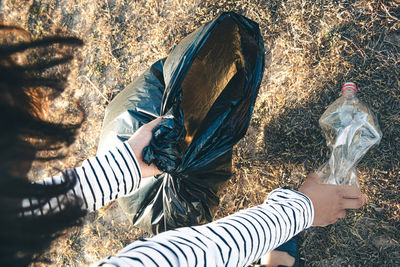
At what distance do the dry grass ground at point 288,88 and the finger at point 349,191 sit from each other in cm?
10

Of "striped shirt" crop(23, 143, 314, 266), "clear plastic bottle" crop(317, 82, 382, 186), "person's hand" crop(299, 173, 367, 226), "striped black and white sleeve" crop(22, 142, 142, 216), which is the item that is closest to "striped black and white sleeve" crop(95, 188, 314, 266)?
"striped shirt" crop(23, 143, 314, 266)

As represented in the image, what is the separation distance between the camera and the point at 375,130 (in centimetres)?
127

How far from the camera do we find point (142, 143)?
96 cm

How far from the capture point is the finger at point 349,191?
1.22 meters

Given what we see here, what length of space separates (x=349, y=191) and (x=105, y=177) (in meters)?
0.97

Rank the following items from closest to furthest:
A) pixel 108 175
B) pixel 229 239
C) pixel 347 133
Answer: pixel 229 239 → pixel 108 175 → pixel 347 133

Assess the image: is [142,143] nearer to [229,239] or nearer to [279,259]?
[229,239]

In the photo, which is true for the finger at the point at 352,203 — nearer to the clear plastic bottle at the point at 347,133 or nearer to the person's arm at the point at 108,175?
the clear plastic bottle at the point at 347,133

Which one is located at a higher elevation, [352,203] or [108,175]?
[108,175]

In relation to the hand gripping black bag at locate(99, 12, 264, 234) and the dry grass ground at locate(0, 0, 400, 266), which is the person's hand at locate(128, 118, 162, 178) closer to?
the hand gripping black bag at locate(99, 12, 264, 234)

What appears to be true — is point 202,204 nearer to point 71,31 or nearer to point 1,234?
point 1,234

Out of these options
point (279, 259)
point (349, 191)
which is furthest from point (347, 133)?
point (279, 259)

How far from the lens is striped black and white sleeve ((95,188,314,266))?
636 millimetres

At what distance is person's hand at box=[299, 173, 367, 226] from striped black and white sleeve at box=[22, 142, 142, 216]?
0.68m
